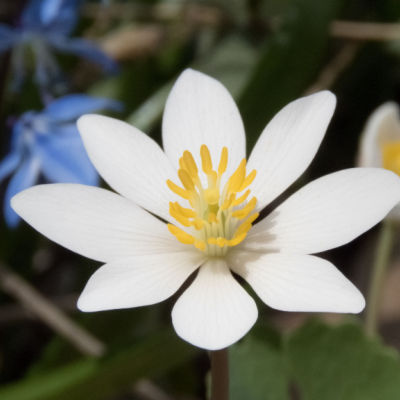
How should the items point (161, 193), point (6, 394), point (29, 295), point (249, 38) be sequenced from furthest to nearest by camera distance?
1. point (249, 38)
2. point (29, 295)
3. point (6, 394)
4. point (161, 193)

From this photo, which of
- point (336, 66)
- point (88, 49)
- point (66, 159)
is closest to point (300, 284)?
point (66, 159)

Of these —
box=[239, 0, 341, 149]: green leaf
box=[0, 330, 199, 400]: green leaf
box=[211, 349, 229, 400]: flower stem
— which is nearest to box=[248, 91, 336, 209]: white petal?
box=[211, 349, 229, 400]: flower stem

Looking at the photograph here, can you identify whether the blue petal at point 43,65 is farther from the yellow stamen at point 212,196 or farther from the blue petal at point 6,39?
the yellow stamen at point 212,196

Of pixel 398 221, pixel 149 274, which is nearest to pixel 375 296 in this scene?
pixel 398 221

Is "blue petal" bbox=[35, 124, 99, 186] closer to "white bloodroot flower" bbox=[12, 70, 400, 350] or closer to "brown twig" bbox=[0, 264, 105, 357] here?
"brown twig" bbox=[0, 264, 105, 357]

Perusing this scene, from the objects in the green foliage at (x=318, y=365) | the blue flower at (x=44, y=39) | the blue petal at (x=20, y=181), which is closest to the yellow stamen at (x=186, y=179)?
the green foliage at (x=318, y=365)

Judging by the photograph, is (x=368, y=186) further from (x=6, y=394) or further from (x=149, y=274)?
(x=6, y=394)

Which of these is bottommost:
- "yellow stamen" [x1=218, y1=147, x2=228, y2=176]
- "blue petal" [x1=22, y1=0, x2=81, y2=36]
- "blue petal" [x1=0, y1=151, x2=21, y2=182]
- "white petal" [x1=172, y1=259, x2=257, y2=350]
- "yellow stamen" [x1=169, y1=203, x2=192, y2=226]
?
"blue petal" [x1=0, y1=151, x2=21, y2=182]
